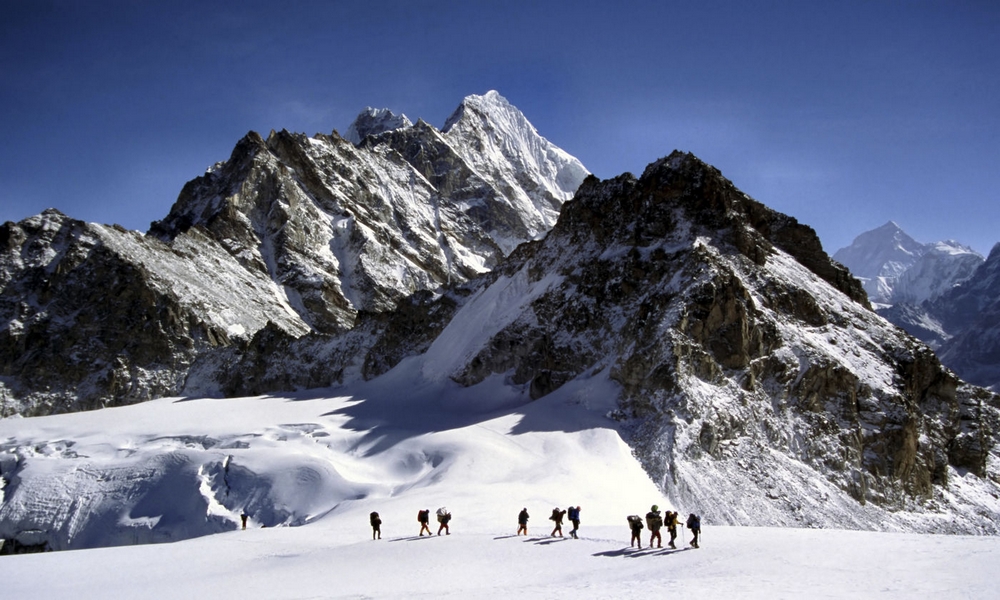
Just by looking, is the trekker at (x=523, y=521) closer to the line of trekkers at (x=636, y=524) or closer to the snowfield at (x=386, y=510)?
the line of trekkers at (x=636, y=524)

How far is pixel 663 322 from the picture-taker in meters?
40.3

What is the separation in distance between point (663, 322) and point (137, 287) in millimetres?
50602

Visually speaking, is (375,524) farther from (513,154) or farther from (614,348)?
(513,154)

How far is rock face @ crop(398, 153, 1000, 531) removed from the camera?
3491cm

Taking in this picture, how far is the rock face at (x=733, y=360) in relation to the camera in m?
34.9

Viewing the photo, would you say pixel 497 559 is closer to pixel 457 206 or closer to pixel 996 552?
pixel 996 552

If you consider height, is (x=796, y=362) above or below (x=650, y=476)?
above

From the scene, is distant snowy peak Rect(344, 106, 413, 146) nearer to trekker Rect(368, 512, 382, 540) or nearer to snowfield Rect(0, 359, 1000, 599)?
snowfield Rect(0, 359, 1000, 599)

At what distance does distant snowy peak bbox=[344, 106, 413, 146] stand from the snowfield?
124603 mm

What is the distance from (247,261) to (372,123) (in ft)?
314

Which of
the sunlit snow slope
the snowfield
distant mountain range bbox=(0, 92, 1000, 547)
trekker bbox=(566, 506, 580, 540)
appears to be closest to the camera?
the snowfield

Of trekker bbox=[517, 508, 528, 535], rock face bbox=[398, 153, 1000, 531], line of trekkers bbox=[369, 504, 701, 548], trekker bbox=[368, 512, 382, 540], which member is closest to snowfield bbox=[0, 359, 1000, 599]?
trekker bbox=[368, 512, 382, 540]

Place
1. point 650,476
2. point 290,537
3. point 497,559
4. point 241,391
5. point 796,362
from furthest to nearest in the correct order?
point 241,391 < point 796,362 < point 650,476 < point 290,537 < point 497,559

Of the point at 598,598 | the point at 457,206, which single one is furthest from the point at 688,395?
the point at 457,206
